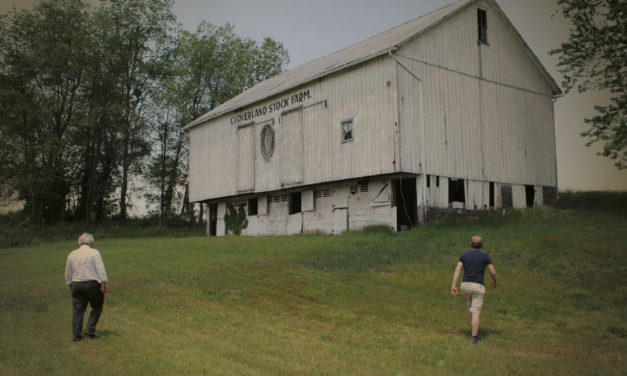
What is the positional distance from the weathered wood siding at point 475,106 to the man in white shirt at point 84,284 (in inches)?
704

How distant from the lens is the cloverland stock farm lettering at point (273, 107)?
106ft

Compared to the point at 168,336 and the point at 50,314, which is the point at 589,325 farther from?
the point at 50,314

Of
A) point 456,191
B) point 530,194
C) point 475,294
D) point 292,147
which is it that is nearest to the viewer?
point 475,294

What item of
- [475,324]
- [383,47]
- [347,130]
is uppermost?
[383,47]

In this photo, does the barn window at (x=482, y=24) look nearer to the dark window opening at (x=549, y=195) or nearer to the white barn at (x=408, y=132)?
the white barn at (x=408, y=132)

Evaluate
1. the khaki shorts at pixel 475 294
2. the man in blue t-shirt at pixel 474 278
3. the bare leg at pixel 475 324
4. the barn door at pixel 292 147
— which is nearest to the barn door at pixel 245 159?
the barn door at pixel 292 147

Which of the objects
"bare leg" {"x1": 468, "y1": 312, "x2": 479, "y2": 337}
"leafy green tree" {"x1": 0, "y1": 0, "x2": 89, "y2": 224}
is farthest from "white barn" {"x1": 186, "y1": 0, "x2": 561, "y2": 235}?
"leafy green tree" {"x1": 0, "y1": 0, "x2": 89, "y2": 224}

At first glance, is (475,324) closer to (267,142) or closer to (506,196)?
(506,196)

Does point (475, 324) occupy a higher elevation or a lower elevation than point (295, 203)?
lower

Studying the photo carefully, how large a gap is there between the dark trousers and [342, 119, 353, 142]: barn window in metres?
19.3

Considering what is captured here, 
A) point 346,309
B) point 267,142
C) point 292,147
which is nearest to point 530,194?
point 292,147

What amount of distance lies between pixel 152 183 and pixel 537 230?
42.5m

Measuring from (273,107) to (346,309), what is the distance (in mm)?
22389

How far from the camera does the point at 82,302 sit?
435 inches
